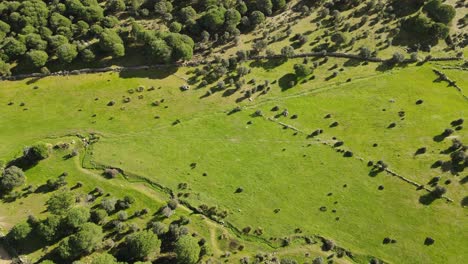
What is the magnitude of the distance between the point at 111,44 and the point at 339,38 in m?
63.0

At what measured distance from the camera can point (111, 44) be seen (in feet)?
390

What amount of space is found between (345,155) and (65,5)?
9219cm

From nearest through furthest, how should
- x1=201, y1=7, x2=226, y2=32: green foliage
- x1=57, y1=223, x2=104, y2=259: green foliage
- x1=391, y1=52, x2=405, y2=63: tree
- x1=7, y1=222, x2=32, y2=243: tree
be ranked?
x1=57, y1=223, x2=104, y2=259: green foliage < x1=7, y1=222, x2=32, y2=243: tree < x1=391, y1=52, x2=405, y2=63: tree < x1=201, y1=7, x2=226, y2=32: green foliage

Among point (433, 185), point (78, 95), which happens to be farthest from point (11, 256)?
point (433, 185)

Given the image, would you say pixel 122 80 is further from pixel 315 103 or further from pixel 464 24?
pixel 464 24

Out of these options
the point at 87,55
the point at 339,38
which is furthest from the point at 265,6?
the point at 87,55

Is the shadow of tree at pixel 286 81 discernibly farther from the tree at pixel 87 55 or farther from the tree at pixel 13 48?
the tree at pixel 13 48

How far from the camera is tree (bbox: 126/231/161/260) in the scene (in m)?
84.3

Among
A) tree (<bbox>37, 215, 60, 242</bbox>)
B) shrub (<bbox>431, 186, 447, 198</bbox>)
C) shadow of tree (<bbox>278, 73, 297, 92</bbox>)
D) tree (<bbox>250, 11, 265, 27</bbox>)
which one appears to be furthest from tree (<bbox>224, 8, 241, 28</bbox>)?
tree (<bbox>37, 215, 60, 242</bbox>)

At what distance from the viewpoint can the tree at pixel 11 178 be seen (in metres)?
94.6

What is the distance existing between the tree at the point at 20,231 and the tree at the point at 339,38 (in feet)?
297

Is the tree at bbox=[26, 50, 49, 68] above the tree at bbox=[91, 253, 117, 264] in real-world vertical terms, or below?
above

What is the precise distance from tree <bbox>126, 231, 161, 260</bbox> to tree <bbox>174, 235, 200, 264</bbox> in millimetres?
4499

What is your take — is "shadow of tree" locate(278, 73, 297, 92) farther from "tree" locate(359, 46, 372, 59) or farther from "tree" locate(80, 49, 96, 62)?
"tree" locate(80, 49, 96, 62)
